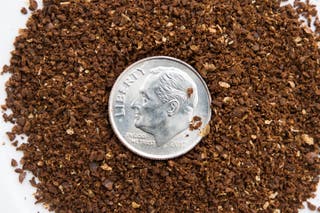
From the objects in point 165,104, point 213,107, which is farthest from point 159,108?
point 213,107

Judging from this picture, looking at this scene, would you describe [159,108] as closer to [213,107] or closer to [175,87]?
[175,87]

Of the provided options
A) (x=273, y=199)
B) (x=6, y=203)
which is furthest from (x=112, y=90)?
(x=273, y=199)

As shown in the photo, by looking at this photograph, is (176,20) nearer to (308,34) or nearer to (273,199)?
(308,34)
